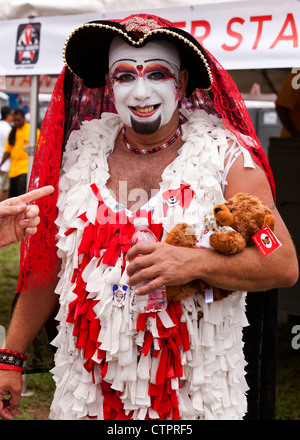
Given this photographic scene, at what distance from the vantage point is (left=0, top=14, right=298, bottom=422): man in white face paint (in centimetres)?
175

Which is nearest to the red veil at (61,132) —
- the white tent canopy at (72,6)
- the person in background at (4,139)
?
the white tent canopy at (72,6)

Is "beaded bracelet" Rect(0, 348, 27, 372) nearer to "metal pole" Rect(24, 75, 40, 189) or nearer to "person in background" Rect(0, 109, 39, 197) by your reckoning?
"metal pole" Rect(24, 75, 40, 189)

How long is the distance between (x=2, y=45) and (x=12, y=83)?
10.1 ft

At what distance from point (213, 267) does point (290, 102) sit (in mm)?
2926

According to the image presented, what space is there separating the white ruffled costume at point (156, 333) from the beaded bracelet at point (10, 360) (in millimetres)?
177

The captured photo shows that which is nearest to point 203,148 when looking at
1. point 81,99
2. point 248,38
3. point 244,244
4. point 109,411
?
point 244,244

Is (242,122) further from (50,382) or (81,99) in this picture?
(50,382)

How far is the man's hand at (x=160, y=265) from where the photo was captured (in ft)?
5.33

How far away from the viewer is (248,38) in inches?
123

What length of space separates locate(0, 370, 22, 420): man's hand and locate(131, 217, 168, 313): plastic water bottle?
63cm

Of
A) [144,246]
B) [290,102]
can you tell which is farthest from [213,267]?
[290,102]

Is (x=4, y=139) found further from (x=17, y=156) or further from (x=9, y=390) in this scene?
(x=9, y=390)

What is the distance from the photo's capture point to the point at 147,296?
1.74 metres

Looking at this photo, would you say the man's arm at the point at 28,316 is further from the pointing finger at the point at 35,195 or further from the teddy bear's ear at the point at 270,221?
the teddy bear's ear at the point at 270,221
